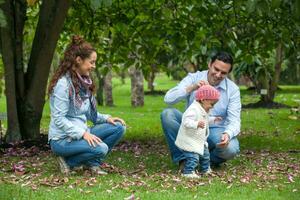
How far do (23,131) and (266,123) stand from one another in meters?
5.59

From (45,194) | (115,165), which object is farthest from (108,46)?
(45,194)

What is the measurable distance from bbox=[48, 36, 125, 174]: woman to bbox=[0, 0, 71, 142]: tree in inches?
94.6

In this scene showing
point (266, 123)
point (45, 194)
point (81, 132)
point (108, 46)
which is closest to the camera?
point (45, 194)

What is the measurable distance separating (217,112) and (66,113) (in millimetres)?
1664

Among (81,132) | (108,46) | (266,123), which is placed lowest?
(266,123)

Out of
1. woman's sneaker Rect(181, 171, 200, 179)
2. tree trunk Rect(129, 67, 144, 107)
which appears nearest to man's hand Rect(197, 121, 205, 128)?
woman's sneaker Rect(181, 171, 200, 179)

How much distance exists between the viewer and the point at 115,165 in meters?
6.77

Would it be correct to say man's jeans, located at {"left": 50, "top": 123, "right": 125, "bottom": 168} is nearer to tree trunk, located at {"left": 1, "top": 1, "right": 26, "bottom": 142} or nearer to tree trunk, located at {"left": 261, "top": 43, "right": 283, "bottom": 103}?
tree trunk, located at {"left": 1, "top": 1, "right": 26, "bottom": 142}

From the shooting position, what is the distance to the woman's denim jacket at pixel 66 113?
18.8ft

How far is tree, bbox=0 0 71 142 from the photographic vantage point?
8289 mm

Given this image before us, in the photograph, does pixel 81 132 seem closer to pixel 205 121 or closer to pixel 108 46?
pixel 205 121

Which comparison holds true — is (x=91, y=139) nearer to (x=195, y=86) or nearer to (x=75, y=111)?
(x=75, y=111)

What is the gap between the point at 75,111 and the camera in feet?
19.3

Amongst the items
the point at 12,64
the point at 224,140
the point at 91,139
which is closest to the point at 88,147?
the point at 91,139
